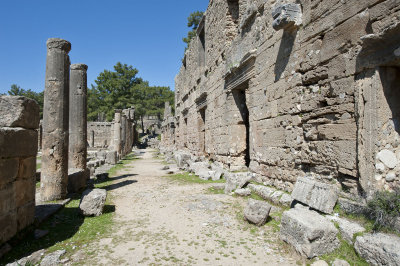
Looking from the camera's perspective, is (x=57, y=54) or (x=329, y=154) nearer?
(x=329, y=154)

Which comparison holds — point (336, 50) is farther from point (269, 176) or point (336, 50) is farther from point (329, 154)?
point (269, 176)

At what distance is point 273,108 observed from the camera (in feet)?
21.0

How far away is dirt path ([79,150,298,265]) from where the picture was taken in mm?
3416

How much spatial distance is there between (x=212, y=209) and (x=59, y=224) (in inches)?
119

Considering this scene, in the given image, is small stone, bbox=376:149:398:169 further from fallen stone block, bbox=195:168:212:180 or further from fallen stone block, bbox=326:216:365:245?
fallen stone block, bbox=195:168:212:180

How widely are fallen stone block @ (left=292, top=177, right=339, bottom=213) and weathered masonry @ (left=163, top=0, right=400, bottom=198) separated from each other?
0.26 meters

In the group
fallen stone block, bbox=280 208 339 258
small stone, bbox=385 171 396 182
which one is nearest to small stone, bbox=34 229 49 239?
fallen stone block, bbox=280 208 339 258

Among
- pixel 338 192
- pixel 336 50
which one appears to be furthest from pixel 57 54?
pixel 338 192

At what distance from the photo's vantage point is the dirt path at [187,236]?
3.42 m

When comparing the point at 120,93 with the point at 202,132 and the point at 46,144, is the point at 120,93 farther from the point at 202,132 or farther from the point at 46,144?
the point at 46,144

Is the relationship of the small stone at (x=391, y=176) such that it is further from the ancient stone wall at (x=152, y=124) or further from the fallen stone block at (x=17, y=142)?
the ancient stone wall at (x=152, y=124)

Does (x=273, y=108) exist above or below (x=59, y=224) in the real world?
above

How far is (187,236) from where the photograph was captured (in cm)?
421

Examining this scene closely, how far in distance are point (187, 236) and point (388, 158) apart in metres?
3.23
